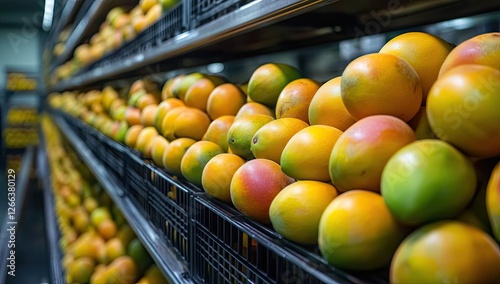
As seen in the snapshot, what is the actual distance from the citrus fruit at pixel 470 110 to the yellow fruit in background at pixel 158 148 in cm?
94

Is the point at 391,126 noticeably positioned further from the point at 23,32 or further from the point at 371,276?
the point at 23,32

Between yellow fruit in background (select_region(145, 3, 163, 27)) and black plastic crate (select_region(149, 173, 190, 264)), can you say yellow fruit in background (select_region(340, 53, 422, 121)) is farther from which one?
yellow fruit in background (select_region(145, 3, 163, 27))

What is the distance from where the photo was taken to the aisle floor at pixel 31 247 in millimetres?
3230

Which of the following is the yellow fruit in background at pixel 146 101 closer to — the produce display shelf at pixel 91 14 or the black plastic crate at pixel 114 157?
the black plastic crate at pixel 114 157

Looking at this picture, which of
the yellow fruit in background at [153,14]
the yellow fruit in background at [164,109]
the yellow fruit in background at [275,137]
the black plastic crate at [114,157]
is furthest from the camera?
the yellow fruit in background at [153,14]

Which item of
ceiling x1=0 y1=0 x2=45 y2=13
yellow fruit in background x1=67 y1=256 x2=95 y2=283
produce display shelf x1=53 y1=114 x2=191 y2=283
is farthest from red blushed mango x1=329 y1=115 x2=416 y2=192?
ceiling x1=0 y1=0 x2=45 y2=13

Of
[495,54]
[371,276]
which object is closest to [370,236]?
[371,276]

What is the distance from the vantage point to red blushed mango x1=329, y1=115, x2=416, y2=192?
53 centimetres

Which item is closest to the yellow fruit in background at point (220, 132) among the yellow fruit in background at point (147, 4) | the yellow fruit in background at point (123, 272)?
the yellow fruit in background at point (123, 272)

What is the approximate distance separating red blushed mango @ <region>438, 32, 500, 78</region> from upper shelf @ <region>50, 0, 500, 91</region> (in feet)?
0.65

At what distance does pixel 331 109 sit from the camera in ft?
2.32

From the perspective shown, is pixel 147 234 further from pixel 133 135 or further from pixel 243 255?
pixel 243 255

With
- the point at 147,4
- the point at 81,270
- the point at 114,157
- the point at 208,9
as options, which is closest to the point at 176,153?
the point at 208,9

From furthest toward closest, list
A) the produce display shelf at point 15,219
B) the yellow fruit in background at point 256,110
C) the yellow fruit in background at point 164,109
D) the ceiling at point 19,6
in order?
the ceiling at point 19,6 → the produce display shelf at point 15,219 → the yellow fruit in background at point 164,109 → the yellow fruit in background at point 256,110
